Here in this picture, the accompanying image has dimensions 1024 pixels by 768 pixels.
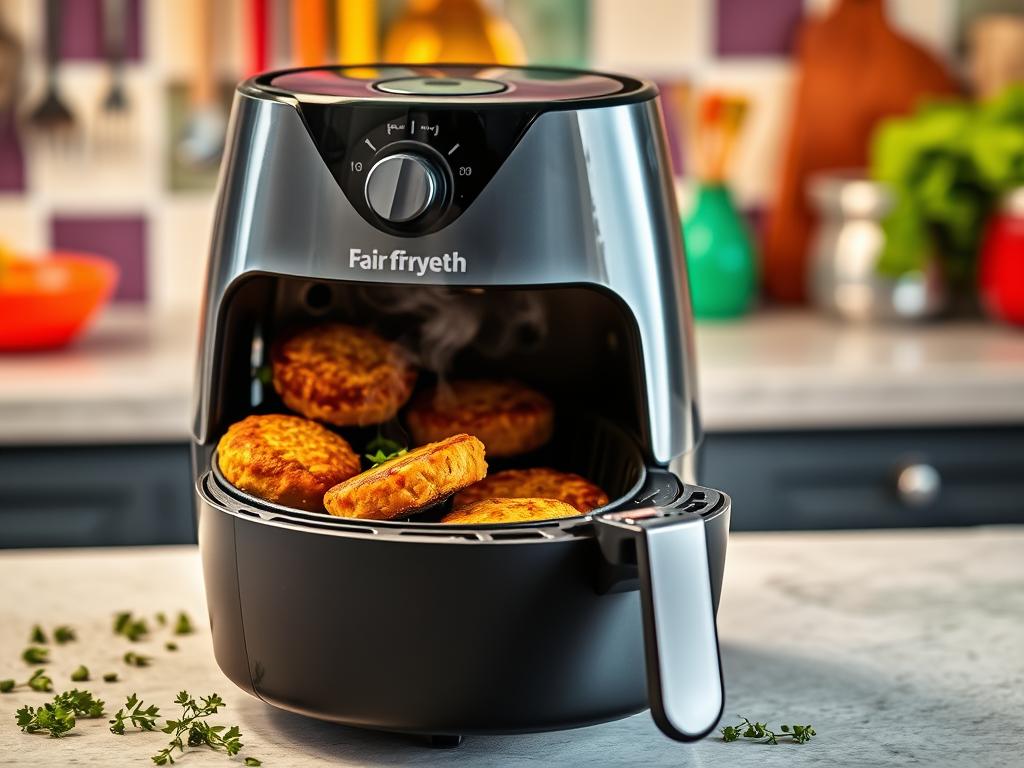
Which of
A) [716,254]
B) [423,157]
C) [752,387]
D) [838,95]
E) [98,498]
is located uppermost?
[423,157]

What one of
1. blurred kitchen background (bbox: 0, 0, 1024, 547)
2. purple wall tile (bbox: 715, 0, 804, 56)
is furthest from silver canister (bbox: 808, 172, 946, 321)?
purple wall tile (bbox: 715, 0, 804, 56)

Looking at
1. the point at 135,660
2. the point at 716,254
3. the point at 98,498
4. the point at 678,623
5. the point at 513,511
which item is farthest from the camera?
the point at 716,254

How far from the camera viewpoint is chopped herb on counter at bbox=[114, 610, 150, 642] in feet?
3.15

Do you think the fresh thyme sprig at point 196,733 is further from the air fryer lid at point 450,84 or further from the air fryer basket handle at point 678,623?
the air fryer lid at point 450,84

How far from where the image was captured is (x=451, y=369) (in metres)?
1.01

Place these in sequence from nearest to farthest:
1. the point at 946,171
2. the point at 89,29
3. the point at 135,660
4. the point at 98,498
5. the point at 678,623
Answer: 1. the point at 678,623
2. the point at 135,660
3. the point at 98,498
4. the point at 946,171
5. the point at 89,29

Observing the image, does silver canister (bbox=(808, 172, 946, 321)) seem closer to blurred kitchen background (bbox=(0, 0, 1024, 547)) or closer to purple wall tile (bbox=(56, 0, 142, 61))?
blurred kitchen background (bbox=(0, 0, 1024, 547))

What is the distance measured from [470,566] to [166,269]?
1.84 meters

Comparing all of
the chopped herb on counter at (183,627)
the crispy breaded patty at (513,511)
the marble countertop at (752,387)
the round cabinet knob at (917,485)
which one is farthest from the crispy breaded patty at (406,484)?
the round cabinet knob at (917,485)

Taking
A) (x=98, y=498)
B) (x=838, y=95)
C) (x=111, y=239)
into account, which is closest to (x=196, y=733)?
(x=98, y=498)

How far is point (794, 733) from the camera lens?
0.80m

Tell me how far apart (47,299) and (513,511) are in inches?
55.3

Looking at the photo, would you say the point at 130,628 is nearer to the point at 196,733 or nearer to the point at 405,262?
the point at 196,733

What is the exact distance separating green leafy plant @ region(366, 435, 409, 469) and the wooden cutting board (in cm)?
162
